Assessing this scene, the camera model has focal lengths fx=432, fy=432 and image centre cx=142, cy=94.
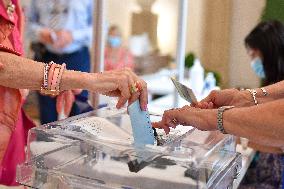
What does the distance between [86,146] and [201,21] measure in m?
2.12

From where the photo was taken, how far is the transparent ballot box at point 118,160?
32.7 inches

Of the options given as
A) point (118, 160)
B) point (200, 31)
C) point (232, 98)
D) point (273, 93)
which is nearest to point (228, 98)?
point (232, 98)

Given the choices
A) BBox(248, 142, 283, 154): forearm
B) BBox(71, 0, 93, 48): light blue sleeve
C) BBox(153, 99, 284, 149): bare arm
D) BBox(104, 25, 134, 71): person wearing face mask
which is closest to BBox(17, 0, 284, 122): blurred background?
BBox(104, 25, 134, 71): person wearing face mask

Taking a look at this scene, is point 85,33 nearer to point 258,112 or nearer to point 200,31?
point 200,31

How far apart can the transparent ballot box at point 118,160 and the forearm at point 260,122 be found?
0.08 meters

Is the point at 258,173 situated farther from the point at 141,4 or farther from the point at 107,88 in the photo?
the point at 141,4

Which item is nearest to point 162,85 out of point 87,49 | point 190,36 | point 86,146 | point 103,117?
point 190,36

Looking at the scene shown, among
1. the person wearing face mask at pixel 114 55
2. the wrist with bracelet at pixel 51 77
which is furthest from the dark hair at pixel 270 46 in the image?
the wrist with bracelet at pixel 51 77

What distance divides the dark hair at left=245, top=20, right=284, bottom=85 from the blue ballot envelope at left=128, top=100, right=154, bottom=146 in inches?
48.8

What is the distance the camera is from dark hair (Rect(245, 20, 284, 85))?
202 centimetres

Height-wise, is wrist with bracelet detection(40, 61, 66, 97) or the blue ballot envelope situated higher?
wrist with bracelet detection(40, 61, 66, 97)

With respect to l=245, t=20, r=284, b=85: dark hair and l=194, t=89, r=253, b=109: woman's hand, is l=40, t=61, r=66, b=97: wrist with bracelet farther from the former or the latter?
l=245, t=20, r=284, b=85: dark hair

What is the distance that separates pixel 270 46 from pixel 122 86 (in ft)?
4.23

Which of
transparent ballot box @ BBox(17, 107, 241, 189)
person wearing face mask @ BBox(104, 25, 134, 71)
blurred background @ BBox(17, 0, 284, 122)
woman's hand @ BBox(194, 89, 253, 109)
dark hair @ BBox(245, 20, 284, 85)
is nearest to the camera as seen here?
transparent ballot box @ BBox(17, 107, 241, 189)
